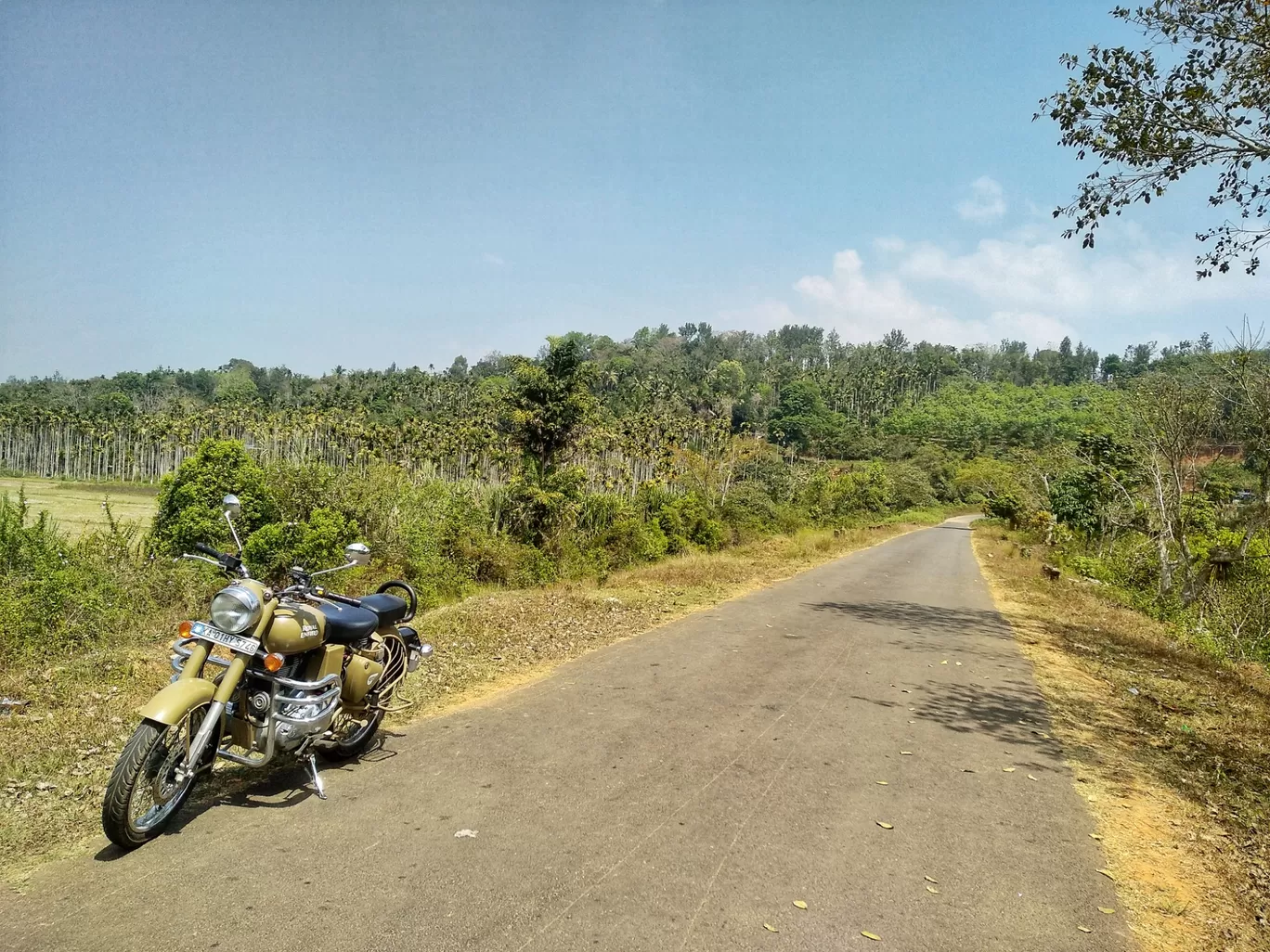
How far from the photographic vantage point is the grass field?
41.9 meters

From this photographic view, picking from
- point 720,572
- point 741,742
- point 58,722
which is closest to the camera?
point 58,722

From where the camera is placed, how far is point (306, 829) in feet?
12.7

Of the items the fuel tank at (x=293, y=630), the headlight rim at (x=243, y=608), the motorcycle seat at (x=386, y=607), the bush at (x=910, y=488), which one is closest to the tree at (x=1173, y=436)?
the motorcycle seat at (x=386, y=607)

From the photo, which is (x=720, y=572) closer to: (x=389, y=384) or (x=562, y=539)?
(x=562, y=539)

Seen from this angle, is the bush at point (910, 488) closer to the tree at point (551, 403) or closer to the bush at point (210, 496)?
the tree at point (551, 403)

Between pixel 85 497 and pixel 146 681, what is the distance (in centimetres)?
6495

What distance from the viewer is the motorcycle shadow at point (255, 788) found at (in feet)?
13.2

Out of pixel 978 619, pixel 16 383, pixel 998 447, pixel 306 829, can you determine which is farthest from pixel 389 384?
pixel 306 829

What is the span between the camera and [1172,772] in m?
5.75

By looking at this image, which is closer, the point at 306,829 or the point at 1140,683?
the point at 306,829

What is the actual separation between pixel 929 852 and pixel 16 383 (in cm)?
16437

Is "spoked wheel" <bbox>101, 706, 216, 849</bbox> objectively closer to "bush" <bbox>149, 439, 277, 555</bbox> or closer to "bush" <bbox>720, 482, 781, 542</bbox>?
"bush" <bbox>149, 439, 277, 555</bbox>

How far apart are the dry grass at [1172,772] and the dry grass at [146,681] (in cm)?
460

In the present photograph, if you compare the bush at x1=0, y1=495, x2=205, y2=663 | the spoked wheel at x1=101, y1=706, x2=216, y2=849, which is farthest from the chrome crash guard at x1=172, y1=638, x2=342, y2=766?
the bush at x1=0, y1=495, x2=205, y2=663
